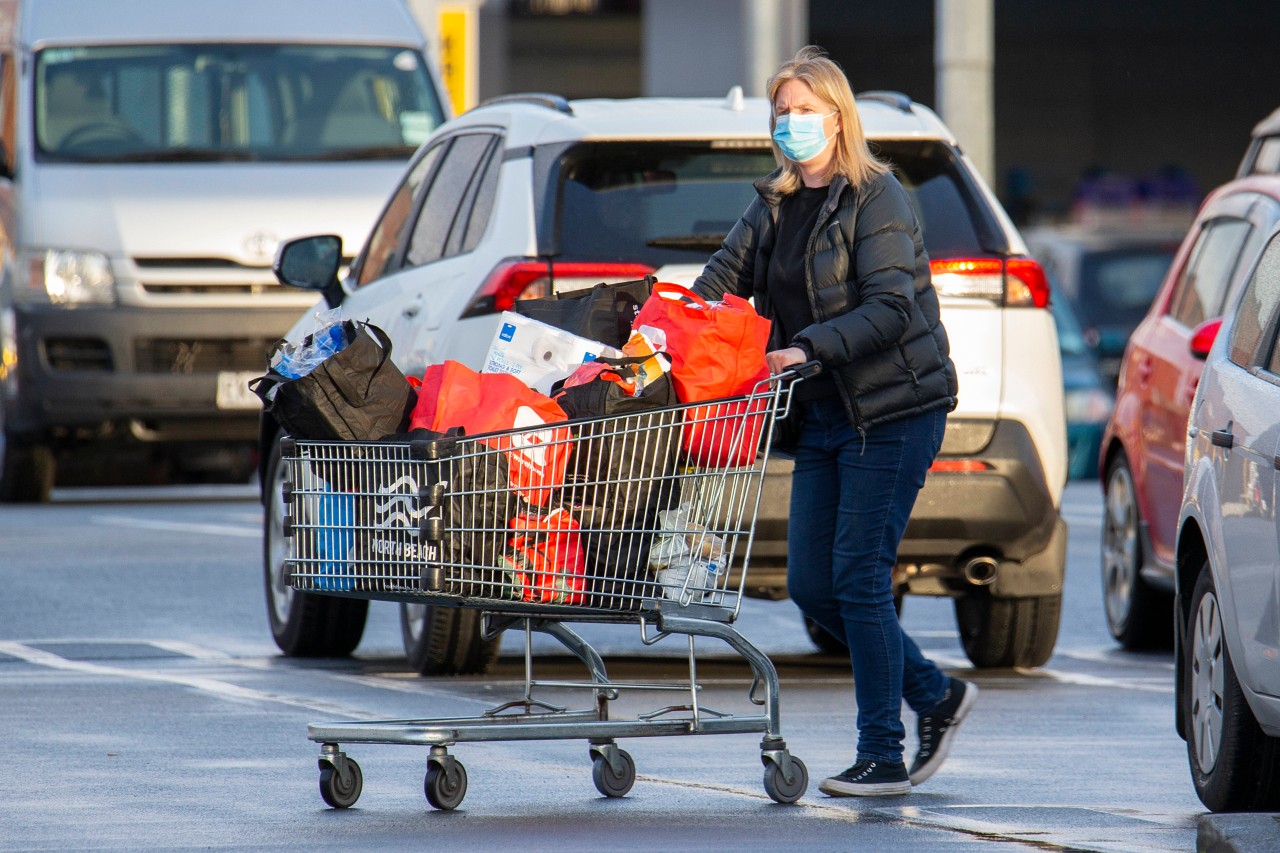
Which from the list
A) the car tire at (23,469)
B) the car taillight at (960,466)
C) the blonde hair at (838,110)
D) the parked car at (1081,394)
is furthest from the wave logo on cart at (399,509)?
the parked car at (1081,394)

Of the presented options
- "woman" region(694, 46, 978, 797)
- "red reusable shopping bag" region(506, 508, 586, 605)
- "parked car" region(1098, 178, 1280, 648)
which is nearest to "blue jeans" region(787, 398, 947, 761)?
"woman" region(694, 46, 978, 797)

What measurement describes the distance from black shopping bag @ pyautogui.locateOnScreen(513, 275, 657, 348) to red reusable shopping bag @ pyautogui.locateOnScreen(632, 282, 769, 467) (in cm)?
26

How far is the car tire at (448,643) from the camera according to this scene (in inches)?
336

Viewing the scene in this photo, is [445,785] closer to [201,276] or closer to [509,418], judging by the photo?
[509,418]

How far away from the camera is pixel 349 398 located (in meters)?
5.96

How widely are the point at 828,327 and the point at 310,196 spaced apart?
845cm

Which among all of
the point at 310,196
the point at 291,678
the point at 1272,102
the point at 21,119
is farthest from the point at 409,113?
the point at 1272,102

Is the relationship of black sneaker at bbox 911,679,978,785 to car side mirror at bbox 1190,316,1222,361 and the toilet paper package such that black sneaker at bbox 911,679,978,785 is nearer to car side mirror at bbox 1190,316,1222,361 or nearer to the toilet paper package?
the toilet paper package

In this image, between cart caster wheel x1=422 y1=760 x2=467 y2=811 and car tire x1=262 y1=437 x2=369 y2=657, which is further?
car tire x1=262 y1=437 x2=369 y2=657

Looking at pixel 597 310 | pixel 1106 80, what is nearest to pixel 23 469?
pixel 597 310

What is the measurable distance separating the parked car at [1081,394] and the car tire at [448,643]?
11.3 meters

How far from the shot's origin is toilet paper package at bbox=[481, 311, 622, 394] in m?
6.10

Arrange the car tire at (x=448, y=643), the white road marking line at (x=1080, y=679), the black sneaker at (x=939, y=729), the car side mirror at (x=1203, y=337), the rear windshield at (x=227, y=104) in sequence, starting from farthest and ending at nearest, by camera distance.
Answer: the rear windshield at (x=227, y=104), the car side mirror at (x=1203, y=337), the white road marking line at (x=1080, y=679), the car tire at (x=448, y=643), the black sneaker at (x=939, y=729)

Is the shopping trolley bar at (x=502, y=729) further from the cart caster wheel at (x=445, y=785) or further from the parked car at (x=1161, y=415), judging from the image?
the parked car at (x=1161, y=415)
